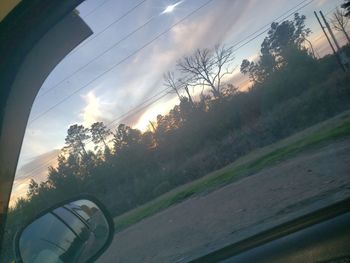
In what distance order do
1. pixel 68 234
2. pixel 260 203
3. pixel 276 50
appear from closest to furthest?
pixel 68 234 → pixel 260 203 → pixel 276 50

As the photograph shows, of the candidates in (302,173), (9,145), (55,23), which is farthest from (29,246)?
(302,173)

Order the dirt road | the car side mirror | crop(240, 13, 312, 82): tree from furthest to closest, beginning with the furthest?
1. crop(240, 13, 312, 82): tree
2. the dirt road
3. the car side mirror

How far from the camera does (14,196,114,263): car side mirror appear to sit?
6.47 feet

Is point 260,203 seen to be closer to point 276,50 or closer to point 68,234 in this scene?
point 68,234

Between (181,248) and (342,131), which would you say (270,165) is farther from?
(181,248)

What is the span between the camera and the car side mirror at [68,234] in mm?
1972

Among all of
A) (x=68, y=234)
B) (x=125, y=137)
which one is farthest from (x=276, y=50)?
(x=68, y=234)

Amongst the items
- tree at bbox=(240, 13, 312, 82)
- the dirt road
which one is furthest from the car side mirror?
tree at bbox=(240, 13, 312, 82)

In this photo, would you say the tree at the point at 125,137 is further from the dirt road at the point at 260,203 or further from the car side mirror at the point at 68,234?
the car side mirror at the point at 68,234

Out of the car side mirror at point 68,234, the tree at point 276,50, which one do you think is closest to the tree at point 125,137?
the tree at point 276,50

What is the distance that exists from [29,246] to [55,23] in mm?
1203

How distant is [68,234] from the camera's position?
2.15 meters

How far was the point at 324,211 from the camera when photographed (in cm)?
246

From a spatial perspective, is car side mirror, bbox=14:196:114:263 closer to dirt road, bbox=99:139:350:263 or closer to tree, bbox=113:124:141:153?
dirt road, bbox=99:139:350:263
